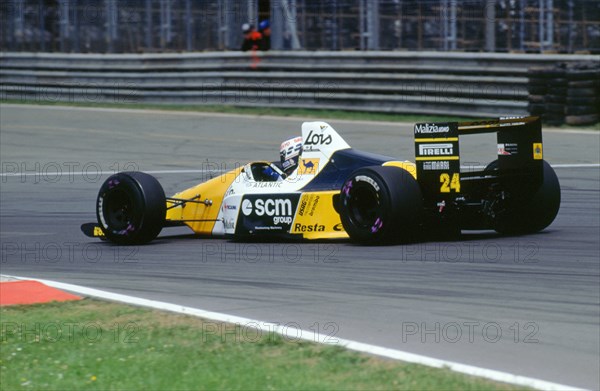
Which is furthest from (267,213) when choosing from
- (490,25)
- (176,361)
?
(490,25)

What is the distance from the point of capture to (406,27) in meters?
23.2

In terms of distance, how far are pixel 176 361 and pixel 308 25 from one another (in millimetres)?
18898

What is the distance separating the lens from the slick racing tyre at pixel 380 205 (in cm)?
995

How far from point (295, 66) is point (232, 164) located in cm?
617

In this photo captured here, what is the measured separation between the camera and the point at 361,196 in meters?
10.3

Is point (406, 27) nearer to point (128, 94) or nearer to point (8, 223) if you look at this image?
point (128, 94)

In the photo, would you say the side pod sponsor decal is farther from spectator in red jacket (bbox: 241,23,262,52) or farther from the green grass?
spectator in red jacket (bbox: 241,23,262,52)

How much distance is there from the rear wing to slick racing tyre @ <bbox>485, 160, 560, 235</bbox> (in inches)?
7.7

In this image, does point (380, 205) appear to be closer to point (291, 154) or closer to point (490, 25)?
point (291, 154)

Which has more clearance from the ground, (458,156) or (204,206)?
(458,156)

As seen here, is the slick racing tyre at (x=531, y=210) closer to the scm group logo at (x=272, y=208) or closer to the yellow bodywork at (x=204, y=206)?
the scm group logo at (x=272, y=208)

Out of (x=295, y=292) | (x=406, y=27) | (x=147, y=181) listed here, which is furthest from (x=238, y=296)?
(x=406, y=27)

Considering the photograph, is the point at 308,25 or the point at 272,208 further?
the point at 308,25

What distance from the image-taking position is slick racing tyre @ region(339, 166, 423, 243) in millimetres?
9945
